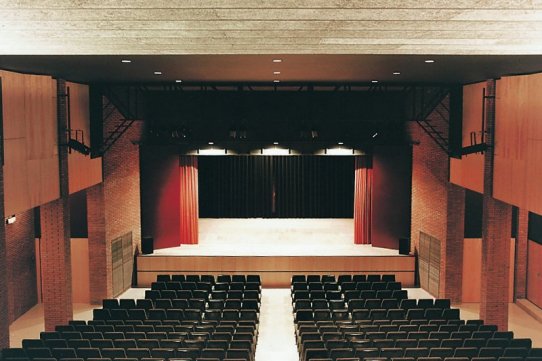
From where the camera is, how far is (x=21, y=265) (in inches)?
691

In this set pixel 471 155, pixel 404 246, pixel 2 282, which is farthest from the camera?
pixel 404 246

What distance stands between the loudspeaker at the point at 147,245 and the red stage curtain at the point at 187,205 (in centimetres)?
224

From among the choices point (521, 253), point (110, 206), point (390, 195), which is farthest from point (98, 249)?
point (521, 253)

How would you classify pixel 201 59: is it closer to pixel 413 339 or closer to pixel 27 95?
pixel 27 95

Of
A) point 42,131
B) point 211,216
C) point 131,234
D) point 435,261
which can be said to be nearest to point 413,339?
point 435,261

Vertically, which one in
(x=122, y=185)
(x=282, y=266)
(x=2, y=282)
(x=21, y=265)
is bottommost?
(x=282, y=266)

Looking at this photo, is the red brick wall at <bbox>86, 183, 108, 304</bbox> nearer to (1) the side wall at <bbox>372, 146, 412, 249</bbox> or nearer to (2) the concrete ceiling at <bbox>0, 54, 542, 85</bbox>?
(2) the concrete ceiling at <bbox>0, 54, 542, 85</bbox>

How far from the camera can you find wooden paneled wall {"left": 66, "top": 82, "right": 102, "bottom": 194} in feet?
52.6

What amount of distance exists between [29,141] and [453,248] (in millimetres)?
12614

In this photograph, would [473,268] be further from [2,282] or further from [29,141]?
[2,282]

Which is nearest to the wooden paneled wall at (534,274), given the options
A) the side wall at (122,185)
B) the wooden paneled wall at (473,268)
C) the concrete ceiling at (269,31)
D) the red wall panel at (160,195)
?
the wooden paneled wall at (473,268)

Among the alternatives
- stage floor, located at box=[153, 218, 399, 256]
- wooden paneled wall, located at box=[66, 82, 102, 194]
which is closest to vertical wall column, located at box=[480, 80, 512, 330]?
stage floor, located at box=[153, 218, 399, 256]

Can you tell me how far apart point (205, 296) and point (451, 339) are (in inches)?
287

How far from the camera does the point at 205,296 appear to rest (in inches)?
651
